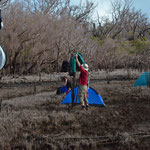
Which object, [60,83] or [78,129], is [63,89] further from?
[60,83]

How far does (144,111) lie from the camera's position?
6.57 meters

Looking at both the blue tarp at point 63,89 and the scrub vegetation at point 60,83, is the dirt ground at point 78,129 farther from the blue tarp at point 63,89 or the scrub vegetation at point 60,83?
the blue tarp at point 63,89

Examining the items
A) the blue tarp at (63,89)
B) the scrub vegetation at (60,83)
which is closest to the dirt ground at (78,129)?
the scrub vegetation at (60,83)

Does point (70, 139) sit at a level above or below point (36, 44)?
below

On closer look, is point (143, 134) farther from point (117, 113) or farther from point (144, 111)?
point (144, 111)

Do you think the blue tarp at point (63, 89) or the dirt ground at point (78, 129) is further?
the blue tarp at point (63, 89)

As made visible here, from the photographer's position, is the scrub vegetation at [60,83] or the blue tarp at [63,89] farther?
the blue tarp at [63,89]

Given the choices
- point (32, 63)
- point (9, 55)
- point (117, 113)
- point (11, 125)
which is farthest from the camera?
point (32, 63)

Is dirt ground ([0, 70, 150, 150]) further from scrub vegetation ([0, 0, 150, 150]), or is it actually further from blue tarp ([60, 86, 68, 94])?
blue tarp ([60, 86, 68, 94])

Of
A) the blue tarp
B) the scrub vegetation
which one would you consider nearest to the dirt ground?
the scrub vegetation

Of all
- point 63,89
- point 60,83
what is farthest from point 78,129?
point 60,83

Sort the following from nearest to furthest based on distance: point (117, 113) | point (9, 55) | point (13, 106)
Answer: point (117, 113) → point (13, 106) → point (9, 55)

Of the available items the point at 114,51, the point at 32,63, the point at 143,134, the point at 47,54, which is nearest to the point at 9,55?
the point at 32,63

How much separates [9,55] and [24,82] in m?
4.07
